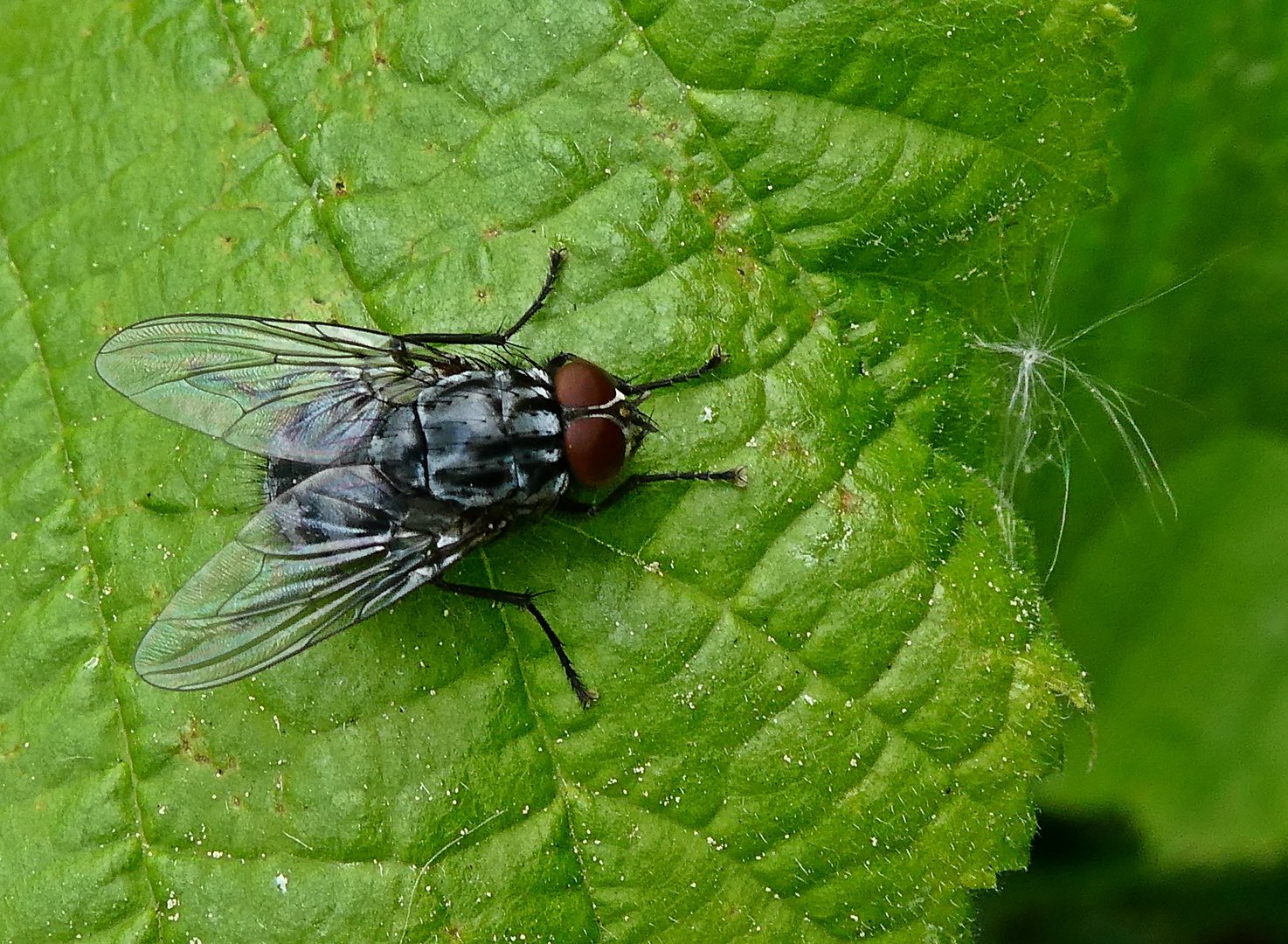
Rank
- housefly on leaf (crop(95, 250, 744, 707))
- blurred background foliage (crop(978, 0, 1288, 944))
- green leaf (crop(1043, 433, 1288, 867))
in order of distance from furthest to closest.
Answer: green leaf (crop(1043, 433, 1288, 867)) → blurred background foliage (crop(978, 0, 1288, 944)) → housefly on leaf (crop(95, 250, 744, 707))

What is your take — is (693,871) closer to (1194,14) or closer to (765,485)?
(765,485)

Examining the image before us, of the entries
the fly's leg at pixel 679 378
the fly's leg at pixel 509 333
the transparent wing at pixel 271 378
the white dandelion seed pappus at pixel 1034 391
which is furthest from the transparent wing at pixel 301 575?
the white dandelion seed pappus at pixel 1034 391

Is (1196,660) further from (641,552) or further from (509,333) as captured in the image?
(509,333)

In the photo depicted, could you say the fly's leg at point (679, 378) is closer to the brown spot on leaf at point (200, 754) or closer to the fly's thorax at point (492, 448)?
the fly's thorax at point (492, 448)

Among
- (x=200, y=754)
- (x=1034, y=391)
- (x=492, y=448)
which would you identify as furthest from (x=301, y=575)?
(x=1034, y=391)

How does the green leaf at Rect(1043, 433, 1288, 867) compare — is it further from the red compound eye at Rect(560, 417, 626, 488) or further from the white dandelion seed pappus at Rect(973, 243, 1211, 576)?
the red compound eye at Rect(560, 417, 626, 488)

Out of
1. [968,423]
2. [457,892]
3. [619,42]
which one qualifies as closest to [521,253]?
[619,42]

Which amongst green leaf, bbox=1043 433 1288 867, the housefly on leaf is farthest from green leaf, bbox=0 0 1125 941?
green leaf, bbox=1043 433 1288 867
